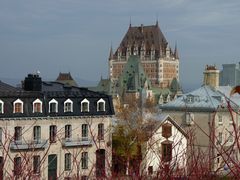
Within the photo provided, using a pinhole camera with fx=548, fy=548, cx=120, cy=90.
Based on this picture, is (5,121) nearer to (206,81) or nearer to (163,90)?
(206,81)

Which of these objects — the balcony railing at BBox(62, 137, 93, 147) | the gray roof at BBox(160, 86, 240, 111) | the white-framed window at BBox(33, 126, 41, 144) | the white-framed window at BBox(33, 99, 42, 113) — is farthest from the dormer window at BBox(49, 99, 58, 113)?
the gray roof at BBox(160, 86, 240, 111)

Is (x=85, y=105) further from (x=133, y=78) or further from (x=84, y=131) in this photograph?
(x=133, y=78)

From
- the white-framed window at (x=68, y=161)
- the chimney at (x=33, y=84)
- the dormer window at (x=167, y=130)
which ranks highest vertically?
the chimney at (x=33, y=84)

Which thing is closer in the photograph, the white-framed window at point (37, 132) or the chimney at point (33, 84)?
the white-framed window at point (37, 132)

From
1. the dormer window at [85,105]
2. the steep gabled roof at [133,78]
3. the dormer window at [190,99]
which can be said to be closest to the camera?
the dormer window at [85,105]

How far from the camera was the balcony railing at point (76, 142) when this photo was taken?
35.7m

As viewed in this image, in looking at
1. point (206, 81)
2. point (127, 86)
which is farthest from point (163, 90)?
point (206, 81)

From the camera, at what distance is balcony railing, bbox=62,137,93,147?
1404 inches

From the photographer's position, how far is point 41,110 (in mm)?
35219

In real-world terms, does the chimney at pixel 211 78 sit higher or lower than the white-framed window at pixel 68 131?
higher

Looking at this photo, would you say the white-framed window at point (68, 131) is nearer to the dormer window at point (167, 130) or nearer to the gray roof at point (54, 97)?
the gray roof at point (54, 97)

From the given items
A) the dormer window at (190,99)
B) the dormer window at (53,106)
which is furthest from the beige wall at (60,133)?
the dormer window at (190,99)

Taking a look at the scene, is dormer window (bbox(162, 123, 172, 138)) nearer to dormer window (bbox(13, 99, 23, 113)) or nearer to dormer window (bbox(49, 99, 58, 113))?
dormer window (bbox(49, 99, 58, 113))

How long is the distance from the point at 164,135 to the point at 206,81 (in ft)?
51.5
